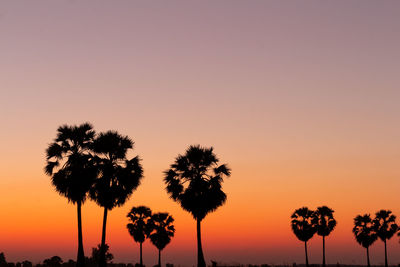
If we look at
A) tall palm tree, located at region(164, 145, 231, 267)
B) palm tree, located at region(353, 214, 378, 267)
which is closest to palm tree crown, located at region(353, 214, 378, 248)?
palm tree, located at region(353, 214, 378, 267)

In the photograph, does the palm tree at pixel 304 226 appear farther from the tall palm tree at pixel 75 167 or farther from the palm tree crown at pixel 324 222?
the tall palm tree at pixel 75 167

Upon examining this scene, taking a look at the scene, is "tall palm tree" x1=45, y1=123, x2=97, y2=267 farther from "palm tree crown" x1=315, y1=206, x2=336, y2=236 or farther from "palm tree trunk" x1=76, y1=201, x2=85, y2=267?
"palm tree crown" x1=315, y1=206, x2=336, y2=236

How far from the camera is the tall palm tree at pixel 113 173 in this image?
5509 cm

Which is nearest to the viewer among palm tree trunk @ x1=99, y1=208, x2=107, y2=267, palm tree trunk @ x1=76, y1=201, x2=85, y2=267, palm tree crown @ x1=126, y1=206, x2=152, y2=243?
palm tree trunk @ x1=76, y1=201, x2=85, y2=267

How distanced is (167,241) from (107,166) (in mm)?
34468

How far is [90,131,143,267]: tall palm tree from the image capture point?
55.1 m

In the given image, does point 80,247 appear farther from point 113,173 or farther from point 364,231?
point 364,231

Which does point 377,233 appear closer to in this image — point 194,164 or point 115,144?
point 194,164

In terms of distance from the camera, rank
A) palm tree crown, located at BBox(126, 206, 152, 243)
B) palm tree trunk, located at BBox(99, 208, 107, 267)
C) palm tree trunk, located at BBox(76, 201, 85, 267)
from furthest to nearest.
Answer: palm tree crown, located at BBox(126, 206, 152, 243) < palm tree trunk, located at BBox(99, 208, 107, 267) < palm tree trunk, located at BBox(76, 201, 85, 267)

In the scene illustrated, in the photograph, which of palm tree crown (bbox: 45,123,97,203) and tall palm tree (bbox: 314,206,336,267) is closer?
palm tree crown (bbox: 45,123,97,203)

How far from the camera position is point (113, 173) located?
55812mm

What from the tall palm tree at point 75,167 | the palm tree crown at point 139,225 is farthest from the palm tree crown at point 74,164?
the palm tree crown at point 139,225

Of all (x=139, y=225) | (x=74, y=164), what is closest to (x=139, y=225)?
(x=139, y=225)

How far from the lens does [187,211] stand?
6100 centimetres
